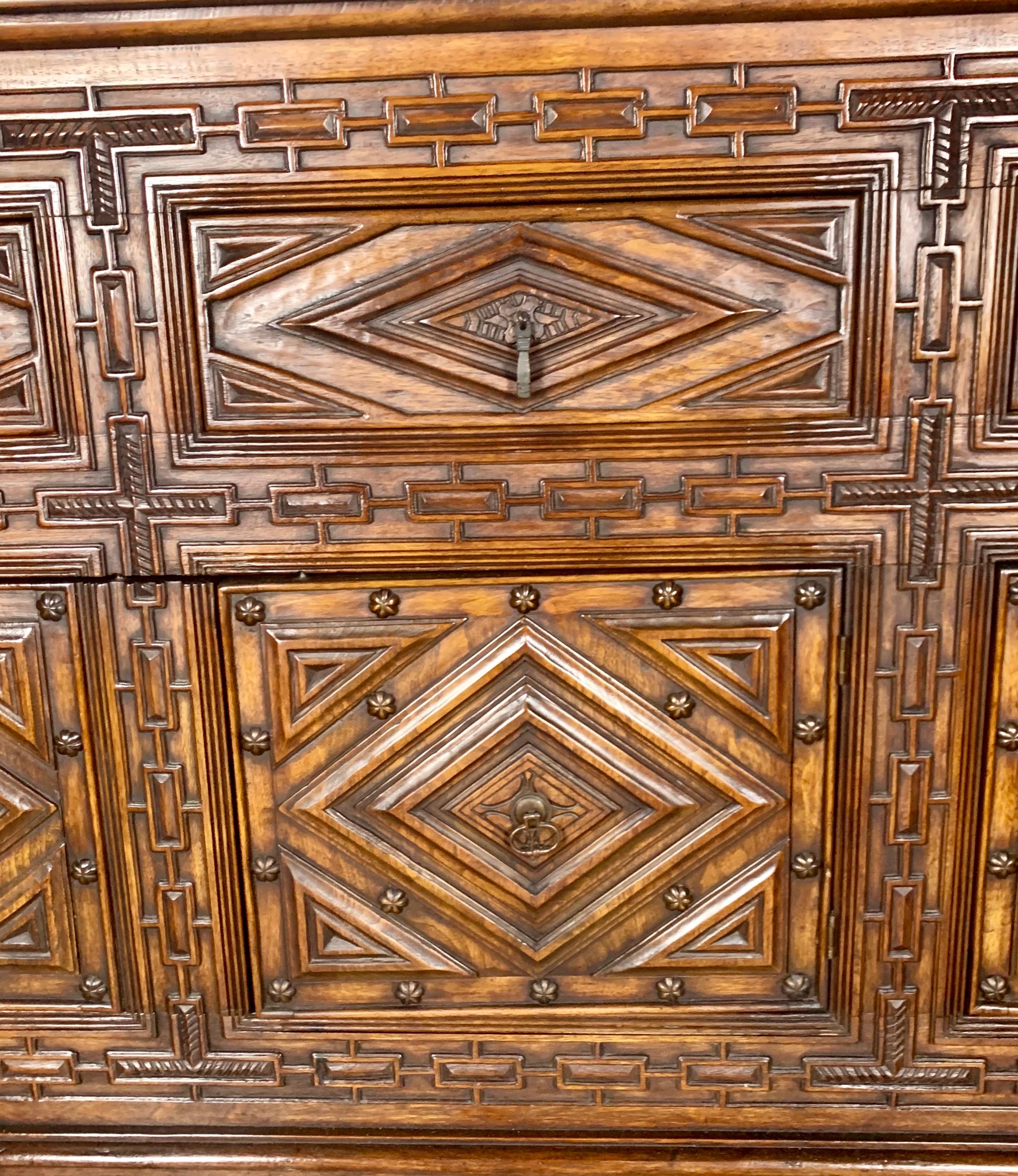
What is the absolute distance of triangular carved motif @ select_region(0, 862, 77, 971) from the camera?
114 cm

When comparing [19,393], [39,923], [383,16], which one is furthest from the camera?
[39,923]

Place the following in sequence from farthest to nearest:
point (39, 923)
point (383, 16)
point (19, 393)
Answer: point (39, 923) < point (19, 393) < point (383, 16)

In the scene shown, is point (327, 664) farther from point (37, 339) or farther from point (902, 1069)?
point (902, 1069)

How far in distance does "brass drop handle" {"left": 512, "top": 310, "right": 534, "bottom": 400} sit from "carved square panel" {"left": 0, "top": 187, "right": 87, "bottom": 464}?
18.4 inches

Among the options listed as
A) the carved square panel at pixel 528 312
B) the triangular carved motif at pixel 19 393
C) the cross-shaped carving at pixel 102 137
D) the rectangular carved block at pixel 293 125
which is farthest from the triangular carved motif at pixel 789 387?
the triangular carved motif at pixel 19 393

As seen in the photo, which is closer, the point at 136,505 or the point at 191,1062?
the point at 136,505

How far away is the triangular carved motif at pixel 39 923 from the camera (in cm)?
114

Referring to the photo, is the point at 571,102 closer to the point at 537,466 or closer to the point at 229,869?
the point at 537,466

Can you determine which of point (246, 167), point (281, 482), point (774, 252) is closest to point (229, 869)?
point (281, 482)

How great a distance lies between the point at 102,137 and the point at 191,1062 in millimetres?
1047

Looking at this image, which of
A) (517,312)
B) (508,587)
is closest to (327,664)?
(508,587)

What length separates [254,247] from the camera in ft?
3.31

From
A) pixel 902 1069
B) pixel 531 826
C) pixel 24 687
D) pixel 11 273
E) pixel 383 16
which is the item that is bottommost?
pixel 902 1069

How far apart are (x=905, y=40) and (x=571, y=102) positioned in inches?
12.9
